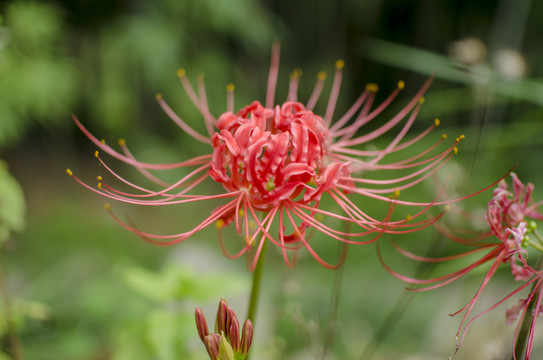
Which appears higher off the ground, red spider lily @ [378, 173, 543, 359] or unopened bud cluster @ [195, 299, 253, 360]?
red spider lily @ [378, 173, 543, 359]

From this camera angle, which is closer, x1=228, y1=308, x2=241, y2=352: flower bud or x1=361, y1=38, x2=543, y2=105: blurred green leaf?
x1=228, y1=308, x2=241, y2=352: flower bud

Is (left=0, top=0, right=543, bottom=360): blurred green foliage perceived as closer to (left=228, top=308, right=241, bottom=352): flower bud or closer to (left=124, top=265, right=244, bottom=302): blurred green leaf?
(left=124, top=265, right=244, bottom=302): blurred green leaf

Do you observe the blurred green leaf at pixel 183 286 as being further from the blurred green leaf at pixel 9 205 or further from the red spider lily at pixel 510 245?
the red spider lily at pixel 510 245

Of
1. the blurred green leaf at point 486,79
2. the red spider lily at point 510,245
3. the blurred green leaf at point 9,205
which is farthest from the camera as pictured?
the blurred green leaf at point 486,79

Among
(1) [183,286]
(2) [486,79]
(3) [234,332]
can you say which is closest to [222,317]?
(3) [234,332]

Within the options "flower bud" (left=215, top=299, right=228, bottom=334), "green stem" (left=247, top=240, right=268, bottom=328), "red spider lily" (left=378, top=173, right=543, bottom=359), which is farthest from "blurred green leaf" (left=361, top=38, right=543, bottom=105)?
"flower bud" (left=215, top=299, right=228, bottom=334)

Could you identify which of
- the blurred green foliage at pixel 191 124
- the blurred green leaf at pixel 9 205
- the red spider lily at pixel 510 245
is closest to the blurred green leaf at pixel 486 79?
the blurred green foliage at pixel 191 124

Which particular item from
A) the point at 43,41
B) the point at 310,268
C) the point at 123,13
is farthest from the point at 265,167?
the point at 123,13

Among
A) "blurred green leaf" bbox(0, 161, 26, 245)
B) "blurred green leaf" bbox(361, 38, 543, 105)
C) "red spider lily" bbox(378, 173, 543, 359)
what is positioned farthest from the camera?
"blurred green leaf" bbox(361, 38, 543, 105)
